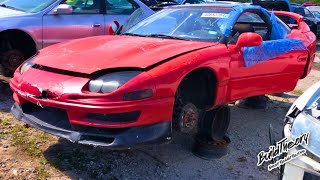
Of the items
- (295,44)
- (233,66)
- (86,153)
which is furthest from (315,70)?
(86,153)

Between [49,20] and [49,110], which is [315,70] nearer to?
[49,20]

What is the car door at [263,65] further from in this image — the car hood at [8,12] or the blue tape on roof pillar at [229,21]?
the car hood at [8,12]

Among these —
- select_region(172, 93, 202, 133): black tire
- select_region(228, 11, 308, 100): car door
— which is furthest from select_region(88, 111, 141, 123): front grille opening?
select_region(228, 11, 308, 100): car door

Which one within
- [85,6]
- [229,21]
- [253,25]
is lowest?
[85,6]

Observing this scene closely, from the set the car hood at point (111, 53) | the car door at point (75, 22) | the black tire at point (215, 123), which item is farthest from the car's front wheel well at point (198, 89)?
the car door at point (75, 22)

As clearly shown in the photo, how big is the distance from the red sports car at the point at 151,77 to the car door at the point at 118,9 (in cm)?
162

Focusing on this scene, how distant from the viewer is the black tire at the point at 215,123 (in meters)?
3.93

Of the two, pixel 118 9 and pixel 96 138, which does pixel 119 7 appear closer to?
pixel 118 9

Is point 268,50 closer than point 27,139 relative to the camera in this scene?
No

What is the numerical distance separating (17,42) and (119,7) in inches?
71.5

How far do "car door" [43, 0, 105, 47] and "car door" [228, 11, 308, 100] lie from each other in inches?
93.6

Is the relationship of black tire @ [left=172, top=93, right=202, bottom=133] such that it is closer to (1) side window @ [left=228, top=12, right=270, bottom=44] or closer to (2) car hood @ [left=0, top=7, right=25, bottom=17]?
(1) side window @ [left=228, top=12, right=270, bottom=44]

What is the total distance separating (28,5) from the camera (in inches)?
227

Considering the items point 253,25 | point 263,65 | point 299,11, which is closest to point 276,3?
point 299,11
